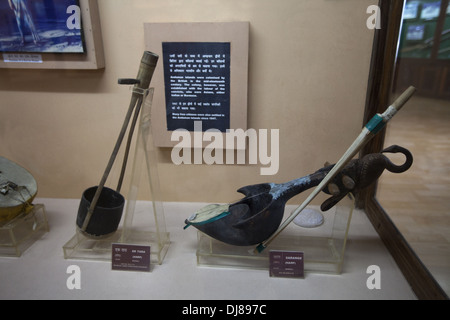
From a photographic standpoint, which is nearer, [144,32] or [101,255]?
[101,255]

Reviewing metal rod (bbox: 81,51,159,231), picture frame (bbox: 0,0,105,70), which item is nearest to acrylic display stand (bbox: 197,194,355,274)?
metal rod (bbox: 81,51,159,231)

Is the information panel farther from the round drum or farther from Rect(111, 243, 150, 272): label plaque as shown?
Rect(111, 243, 150, 272): label plaque

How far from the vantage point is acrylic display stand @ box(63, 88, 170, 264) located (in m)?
1.36

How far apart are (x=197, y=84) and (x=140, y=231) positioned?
731 millimetres

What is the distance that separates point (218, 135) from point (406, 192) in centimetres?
85

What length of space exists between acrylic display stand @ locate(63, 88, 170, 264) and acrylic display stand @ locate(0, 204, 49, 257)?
0.22m

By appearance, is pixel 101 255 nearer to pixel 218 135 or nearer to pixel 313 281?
pixel 218 135

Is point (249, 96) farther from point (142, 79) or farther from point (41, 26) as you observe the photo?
point (41, 26)

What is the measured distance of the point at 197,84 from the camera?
5.13 ft

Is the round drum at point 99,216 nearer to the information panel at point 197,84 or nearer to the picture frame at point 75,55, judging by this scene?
the information panel at point 197,84

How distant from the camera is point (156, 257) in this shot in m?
1.39

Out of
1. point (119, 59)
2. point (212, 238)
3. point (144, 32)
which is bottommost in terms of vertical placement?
point (212, 238)

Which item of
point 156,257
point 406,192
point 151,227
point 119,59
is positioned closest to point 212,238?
point 156,257


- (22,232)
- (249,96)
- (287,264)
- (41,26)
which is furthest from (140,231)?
(41,26)
